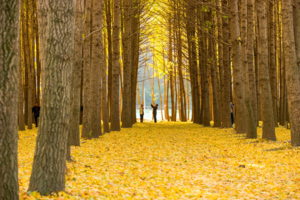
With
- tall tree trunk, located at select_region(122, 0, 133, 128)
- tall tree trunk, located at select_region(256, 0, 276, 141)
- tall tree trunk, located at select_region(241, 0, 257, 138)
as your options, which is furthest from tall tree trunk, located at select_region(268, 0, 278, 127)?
tall tree trunk, located at select_region(122, 0, 133, 128)

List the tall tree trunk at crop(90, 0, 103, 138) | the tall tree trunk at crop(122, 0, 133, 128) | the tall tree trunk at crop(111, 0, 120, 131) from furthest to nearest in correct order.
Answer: the tall tree trunk at crop(122, 0, 133, 128), the tall tree trunk at crop(111, 0, 120, 131), the tall tree trunk at crop(90, 0, 103, 138)

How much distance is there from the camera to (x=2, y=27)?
3156 mm

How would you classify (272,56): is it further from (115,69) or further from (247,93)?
(115,69)

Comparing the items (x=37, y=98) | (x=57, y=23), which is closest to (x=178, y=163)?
(x=57, y=23)

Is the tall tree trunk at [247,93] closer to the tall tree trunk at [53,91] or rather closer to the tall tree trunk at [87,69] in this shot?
the tall tree trunk at [87,69]

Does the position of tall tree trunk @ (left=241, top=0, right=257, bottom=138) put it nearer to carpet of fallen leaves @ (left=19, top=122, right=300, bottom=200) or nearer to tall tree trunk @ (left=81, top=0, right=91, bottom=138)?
carpet of fallen leaves @ (left=19, top=122, right=300, bottom=200)

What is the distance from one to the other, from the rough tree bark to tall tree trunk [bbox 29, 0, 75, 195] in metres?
0.82

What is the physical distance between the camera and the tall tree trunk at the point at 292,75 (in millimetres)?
8266

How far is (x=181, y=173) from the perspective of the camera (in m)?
6.29

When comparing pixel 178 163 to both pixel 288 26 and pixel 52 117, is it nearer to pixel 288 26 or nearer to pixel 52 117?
pixel 52 117

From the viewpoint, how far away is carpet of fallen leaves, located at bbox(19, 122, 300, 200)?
4797 millimetres

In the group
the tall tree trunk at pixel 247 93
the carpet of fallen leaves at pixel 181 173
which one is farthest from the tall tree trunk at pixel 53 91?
the tall tree trunk at pixel 247 93

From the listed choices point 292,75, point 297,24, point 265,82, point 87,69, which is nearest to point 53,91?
point 87,69

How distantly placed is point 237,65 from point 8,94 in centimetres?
1063
